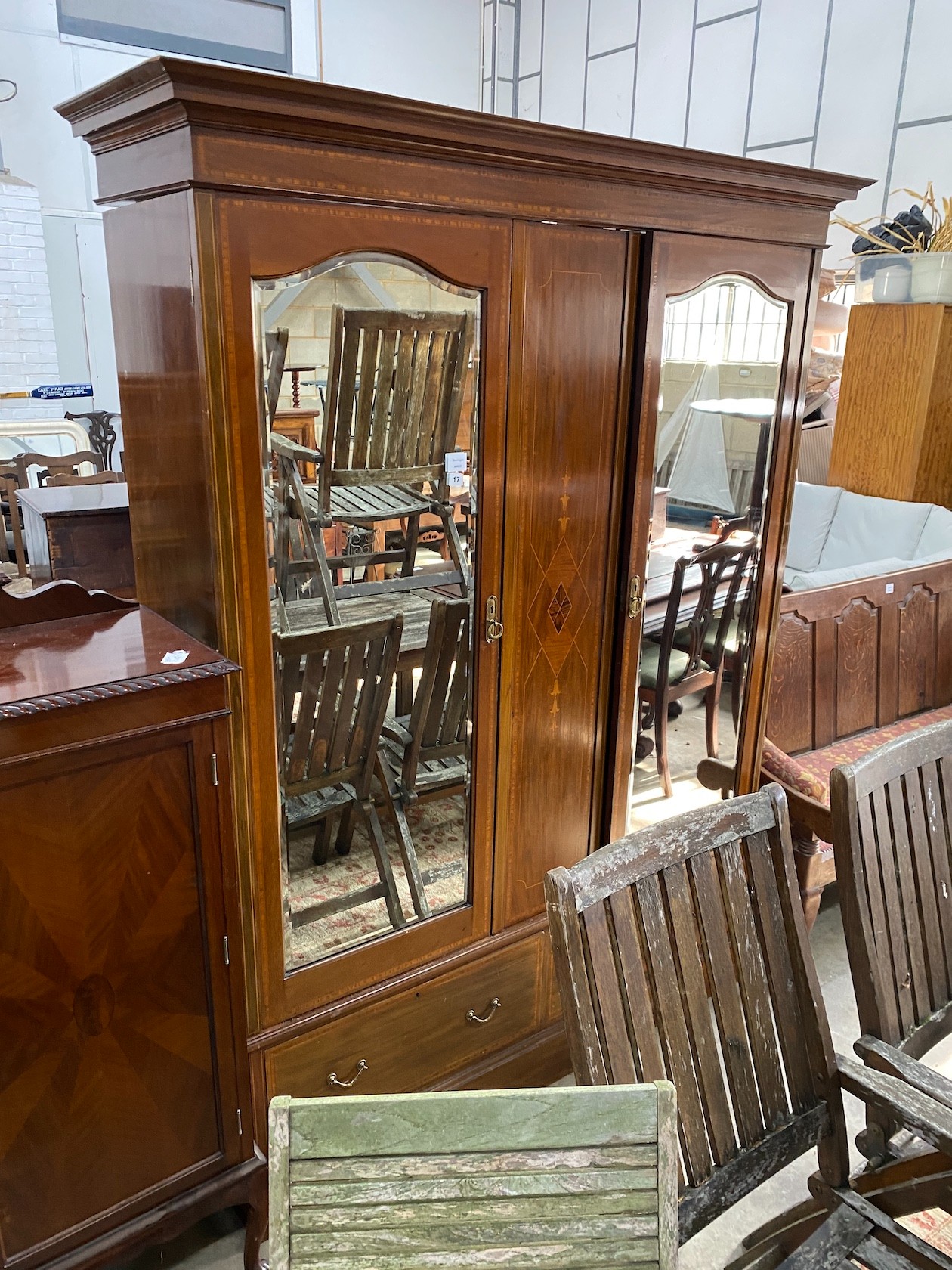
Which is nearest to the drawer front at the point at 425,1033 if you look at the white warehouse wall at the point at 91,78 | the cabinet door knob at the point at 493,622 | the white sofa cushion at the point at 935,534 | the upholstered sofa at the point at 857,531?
the cabinet door knob at the point at 493,622

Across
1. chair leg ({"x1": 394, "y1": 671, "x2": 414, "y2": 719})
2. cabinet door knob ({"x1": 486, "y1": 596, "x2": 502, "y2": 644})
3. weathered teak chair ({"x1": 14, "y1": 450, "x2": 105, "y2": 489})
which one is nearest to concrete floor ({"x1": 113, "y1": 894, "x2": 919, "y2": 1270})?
chair leg ({"x1": 394, "y1": 671, "x2": 414, "y2": 719})

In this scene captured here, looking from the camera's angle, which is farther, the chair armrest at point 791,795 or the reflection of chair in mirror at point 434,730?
the chair armrest at point 791,795

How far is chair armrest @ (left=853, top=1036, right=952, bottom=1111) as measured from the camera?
3.86 ft

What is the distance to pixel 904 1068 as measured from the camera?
122cm

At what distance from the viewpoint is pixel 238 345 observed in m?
1.29

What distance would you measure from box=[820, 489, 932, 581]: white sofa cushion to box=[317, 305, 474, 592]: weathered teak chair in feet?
8.92

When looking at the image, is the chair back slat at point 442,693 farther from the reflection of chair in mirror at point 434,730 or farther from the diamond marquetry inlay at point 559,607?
the diamond marquetry inlay at point 559,607

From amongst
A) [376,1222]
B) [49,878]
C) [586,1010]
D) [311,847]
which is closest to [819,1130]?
[586,1010]

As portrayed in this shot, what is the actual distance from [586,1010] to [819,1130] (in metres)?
0.47

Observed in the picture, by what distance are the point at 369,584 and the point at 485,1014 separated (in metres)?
0.95

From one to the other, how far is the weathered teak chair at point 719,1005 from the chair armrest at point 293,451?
75 cm

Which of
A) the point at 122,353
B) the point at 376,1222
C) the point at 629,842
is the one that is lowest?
the point at 376,1222

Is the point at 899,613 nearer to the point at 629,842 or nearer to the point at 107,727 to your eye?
the point at 629,842

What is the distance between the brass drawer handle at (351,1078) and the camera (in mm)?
1694
